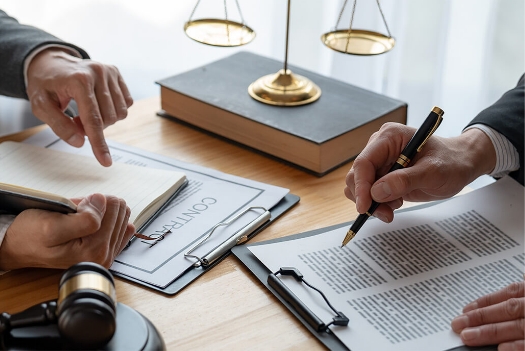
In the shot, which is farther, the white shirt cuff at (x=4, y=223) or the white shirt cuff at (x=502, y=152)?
the white shirt cuff at (x=502, y=152)

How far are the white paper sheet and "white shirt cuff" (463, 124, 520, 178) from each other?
0.36 metres

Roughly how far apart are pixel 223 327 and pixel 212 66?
78cm

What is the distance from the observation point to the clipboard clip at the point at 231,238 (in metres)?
0.96

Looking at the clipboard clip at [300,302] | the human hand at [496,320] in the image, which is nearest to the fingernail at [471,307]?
the human hand at [496,320]

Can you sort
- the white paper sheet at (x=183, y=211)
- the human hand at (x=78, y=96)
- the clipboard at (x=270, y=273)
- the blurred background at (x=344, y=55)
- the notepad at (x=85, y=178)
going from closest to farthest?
the clipboard at (x=270, y=273) → the white paper sheet at (x=183, y=211) → the notepad at (x=85, y=178) → the human hand at (x=78, y=96) → the blurred background at (x=344, y=55)

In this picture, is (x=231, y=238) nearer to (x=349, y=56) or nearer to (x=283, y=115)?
(x=283, y=115)

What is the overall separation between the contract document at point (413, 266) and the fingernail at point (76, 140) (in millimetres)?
399

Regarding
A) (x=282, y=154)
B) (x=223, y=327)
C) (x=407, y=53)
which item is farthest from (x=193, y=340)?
(x=407, y=53)

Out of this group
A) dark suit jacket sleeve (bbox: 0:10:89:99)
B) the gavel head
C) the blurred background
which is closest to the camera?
the gavel head

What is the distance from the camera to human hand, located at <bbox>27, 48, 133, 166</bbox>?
3.84 feet

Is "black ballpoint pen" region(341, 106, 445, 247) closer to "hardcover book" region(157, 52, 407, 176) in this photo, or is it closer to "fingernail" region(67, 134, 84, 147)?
"hardcover book" region(157, 52, 407, 176)

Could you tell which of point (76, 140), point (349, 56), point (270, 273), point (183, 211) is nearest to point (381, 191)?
point (270, 273)

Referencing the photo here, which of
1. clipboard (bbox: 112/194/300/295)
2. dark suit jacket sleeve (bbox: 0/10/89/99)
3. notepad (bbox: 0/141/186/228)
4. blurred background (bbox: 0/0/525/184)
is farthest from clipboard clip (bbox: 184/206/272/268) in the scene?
blurred background (bbox: 0/0/525/184)

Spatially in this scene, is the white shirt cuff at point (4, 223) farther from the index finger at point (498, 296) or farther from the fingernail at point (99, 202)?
the index finger at point (498, 296)
